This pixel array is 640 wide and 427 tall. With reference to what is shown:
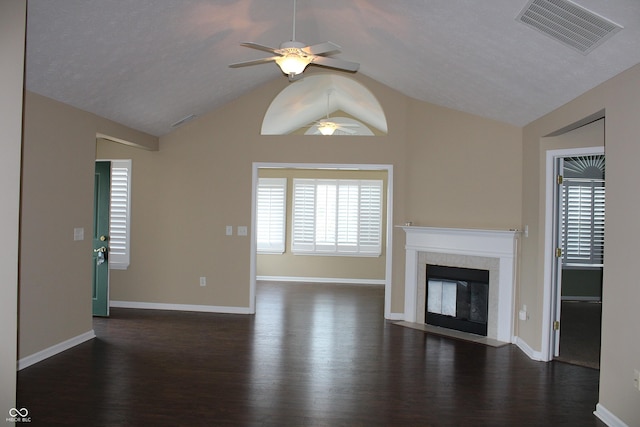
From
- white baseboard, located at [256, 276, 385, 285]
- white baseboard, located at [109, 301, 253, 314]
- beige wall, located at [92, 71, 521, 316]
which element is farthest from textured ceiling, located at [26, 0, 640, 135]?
white baseboard, located at [256, 276, 385, 285]

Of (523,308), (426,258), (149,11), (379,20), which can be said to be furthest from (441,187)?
(149,11)

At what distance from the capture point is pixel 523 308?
5.03m

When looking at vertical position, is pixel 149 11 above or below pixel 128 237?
above

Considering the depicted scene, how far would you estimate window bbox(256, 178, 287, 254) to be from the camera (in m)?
9.16

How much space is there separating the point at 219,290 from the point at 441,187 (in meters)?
3.38

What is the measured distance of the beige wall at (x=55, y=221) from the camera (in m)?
4.02

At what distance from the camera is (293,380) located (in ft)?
12.7

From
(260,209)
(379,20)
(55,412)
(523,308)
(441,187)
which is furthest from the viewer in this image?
(260,209)

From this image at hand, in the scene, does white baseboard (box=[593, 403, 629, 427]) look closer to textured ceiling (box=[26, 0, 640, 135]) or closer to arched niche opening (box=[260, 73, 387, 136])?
textured ceiling (box=[26, 0, 640, 135])

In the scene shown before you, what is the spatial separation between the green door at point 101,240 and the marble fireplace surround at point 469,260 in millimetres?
3937

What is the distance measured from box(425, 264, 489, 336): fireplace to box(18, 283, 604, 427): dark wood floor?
1.34 ft

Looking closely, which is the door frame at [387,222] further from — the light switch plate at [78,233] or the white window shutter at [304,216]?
the white window shutter at [304,216]

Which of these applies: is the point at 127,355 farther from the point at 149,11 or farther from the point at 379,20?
the point at 379,20

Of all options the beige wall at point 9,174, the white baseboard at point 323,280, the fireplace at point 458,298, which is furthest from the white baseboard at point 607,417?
the white baseboard at point 323,280
